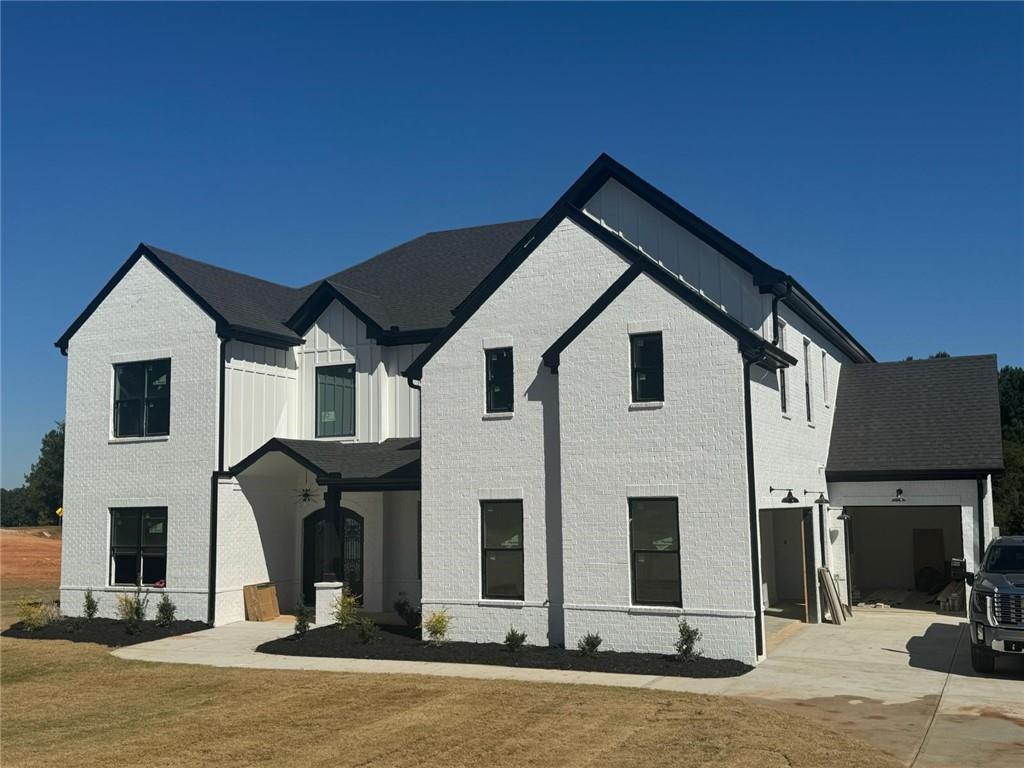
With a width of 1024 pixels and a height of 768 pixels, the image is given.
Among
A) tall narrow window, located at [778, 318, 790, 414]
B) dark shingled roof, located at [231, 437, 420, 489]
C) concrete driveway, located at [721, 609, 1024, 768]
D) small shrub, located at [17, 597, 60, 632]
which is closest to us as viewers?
concrete driveway, located at [721, 609, 1024, 768]

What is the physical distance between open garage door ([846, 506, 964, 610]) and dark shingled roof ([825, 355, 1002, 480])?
388 centimetres

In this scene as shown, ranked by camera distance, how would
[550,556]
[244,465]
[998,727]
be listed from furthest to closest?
[244,465] → [550,556] → [998,727]

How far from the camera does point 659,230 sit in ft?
68.7

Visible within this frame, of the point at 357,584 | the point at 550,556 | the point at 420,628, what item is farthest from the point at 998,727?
the point at 357,584

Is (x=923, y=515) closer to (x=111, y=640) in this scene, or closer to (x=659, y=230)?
(x=659, y=230)

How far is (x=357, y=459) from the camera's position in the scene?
24516 mm

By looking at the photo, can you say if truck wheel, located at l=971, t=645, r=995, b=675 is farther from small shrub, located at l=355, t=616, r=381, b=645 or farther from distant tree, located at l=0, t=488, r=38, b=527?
distant tree, located at l=0, t=488, r=38, b=527

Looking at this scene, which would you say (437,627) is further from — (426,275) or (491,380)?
(426,275)

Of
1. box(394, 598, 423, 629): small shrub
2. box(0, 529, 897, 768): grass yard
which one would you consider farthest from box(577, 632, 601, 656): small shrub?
box(394, 598, 423, 629): small shrub

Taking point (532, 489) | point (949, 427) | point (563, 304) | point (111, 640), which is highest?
point (563, 304)

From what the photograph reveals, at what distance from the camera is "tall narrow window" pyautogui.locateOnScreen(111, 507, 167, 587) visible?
2514 cm

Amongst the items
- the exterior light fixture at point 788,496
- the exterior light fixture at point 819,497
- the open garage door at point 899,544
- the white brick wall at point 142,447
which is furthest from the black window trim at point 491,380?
the open garage door at point 899,544

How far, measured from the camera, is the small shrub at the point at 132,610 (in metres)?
22.8

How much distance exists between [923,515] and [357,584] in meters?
18.4
